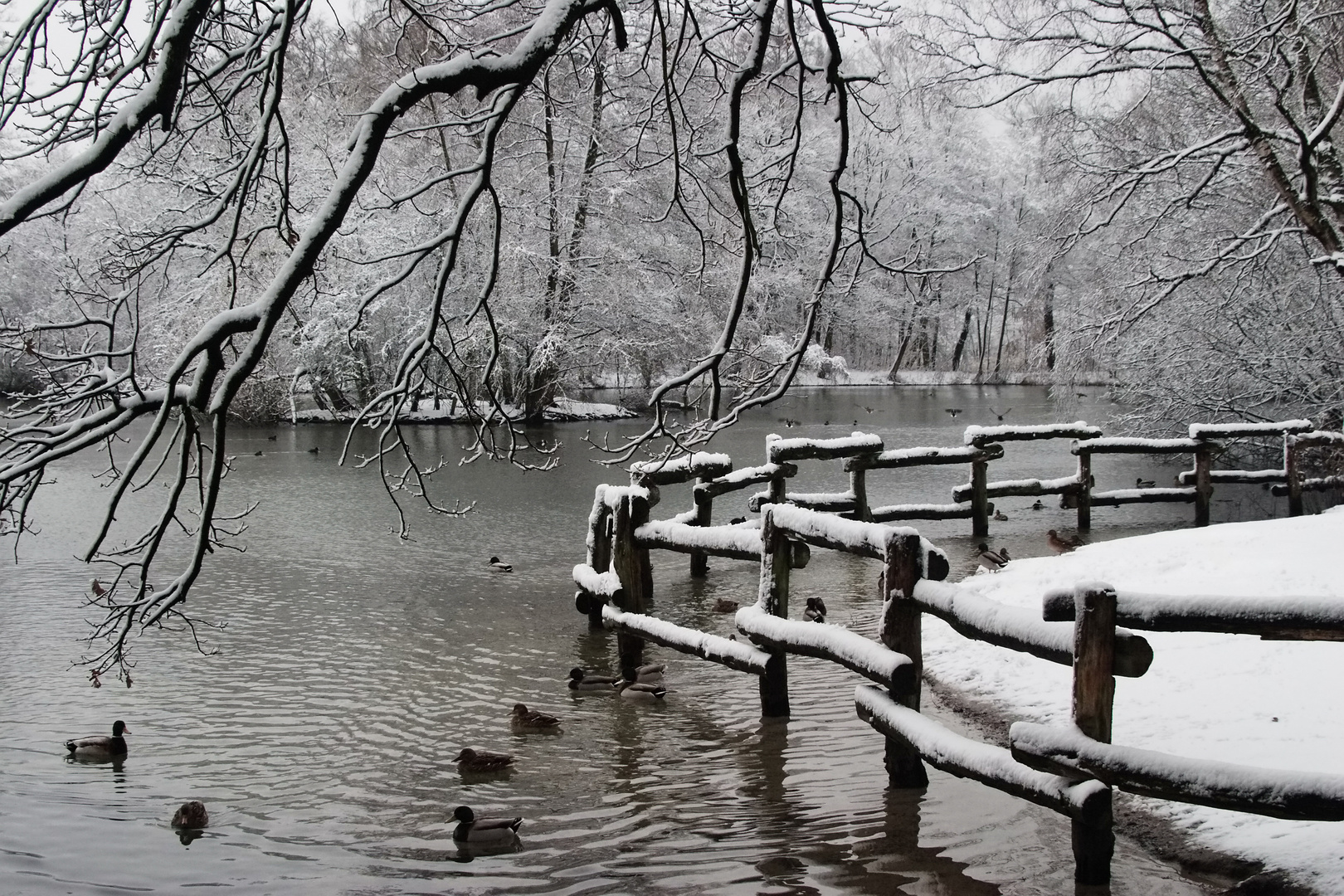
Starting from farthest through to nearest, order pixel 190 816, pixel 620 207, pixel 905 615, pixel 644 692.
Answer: pixel 620 207 → pixel 644 692 → pixel 905 615 → pixel 190 816

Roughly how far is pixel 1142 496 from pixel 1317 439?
2.37 metres

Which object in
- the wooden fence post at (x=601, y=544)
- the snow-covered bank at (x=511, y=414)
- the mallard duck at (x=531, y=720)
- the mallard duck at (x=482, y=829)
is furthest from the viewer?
the snow-covered bank at (x=511, y=414)

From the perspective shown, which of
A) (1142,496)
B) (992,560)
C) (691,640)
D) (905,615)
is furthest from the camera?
(1142,496)

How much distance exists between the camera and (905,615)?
560 centimetres

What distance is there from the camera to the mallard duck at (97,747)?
642 cm

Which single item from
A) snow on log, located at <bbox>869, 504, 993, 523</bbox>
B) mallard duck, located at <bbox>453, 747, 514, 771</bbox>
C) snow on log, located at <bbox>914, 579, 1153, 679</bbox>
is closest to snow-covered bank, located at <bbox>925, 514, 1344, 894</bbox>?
snow on log, located at <bbox>914, 579, 1153, 679</bbox>

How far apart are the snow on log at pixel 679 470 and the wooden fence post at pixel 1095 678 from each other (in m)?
5.56

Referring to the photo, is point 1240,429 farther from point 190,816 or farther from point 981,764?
point 190,816

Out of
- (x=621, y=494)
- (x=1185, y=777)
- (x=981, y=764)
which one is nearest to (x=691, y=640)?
(x=621, y=494)

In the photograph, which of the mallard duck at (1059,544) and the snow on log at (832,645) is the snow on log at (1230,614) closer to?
the snow on log at (832,645)

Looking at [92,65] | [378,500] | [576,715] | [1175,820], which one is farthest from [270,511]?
[1175,820]

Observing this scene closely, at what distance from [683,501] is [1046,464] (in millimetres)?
8446

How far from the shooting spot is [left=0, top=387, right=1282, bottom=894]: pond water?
4.91 metres

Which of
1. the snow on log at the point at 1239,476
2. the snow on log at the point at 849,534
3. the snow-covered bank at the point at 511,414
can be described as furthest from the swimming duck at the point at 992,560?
the snow-covered bank at the point at 511,414
